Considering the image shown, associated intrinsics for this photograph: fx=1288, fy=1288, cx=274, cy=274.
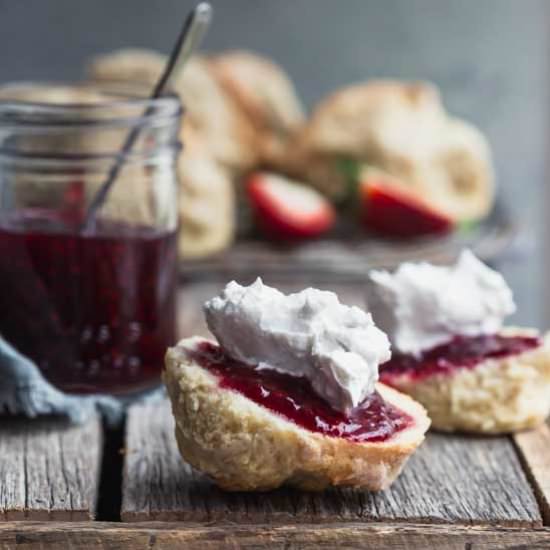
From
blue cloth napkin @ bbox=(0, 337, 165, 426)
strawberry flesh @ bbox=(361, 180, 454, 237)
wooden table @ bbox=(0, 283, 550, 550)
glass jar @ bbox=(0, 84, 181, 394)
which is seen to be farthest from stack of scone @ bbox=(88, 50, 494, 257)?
wooden table @ bbox=(0, 283, 550, 550)

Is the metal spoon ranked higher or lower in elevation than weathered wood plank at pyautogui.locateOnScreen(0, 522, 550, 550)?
higher

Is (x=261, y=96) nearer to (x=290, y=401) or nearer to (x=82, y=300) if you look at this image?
(x=82, y=300)

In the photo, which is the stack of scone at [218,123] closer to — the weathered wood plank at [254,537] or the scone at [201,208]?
the scone at [201,208]

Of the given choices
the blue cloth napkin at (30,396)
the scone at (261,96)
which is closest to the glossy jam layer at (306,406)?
the blue cloth napkin at (30,396)

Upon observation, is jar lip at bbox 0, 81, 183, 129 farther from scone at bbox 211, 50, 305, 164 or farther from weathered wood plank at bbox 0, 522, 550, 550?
scone at bbox 211, 50, 305, 164

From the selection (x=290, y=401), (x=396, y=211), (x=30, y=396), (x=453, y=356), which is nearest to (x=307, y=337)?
(x=290, y=401)

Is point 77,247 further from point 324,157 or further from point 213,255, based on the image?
point 324,157
